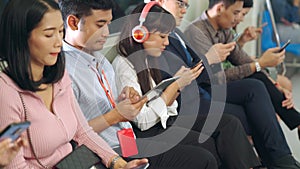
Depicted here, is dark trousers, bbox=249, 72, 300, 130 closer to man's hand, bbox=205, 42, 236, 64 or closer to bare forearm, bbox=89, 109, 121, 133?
man's hand, bbox=205, 42, 236, 64

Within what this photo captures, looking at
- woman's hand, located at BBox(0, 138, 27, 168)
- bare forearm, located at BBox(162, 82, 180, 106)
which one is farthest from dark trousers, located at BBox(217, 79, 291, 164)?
woman's hand, located at BBox(0, 138, 27, 168)

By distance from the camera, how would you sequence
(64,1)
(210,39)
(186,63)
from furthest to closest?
(210,39) < (186,63) < (64,1)

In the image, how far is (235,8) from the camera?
2748 mm

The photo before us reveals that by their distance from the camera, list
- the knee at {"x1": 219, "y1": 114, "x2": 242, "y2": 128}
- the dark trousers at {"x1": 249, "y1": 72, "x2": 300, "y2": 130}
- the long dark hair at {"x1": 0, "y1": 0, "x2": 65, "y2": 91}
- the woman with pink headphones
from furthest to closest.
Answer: the dark trousers at {"x1": 249, "y1": 72, "x2": 300, "y2": 130} → the knee at {"x1": 219, "y1": 114, "x2": 242, "y2": 128} → the woman with pink headphones → the long dark hair at {"x1": 0, "y1": 0, "x2": 65, "y2": 91}

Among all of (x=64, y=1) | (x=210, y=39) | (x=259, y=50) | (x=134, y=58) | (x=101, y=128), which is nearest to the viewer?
(x=101, y=128)

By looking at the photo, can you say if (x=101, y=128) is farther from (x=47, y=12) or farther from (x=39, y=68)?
(x=47, y=12)

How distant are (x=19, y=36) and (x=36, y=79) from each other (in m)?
0.14

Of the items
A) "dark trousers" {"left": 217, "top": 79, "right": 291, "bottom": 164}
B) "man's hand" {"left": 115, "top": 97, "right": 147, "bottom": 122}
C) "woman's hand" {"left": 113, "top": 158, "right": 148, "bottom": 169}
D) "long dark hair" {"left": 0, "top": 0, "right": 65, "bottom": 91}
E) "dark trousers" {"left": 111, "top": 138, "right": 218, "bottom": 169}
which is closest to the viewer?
"long dark hair" {"left": 0, "top": 0, "right": 65, "bottom": 91}

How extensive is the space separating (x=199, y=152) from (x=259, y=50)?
2525mm

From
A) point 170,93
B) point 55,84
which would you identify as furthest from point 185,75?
point 55,84

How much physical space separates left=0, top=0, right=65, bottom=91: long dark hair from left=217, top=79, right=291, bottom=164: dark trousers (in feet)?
4.50

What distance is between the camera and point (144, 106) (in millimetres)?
1879

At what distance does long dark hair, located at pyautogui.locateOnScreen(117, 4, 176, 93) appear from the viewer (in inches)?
75.9

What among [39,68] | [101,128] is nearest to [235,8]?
[101,128]
